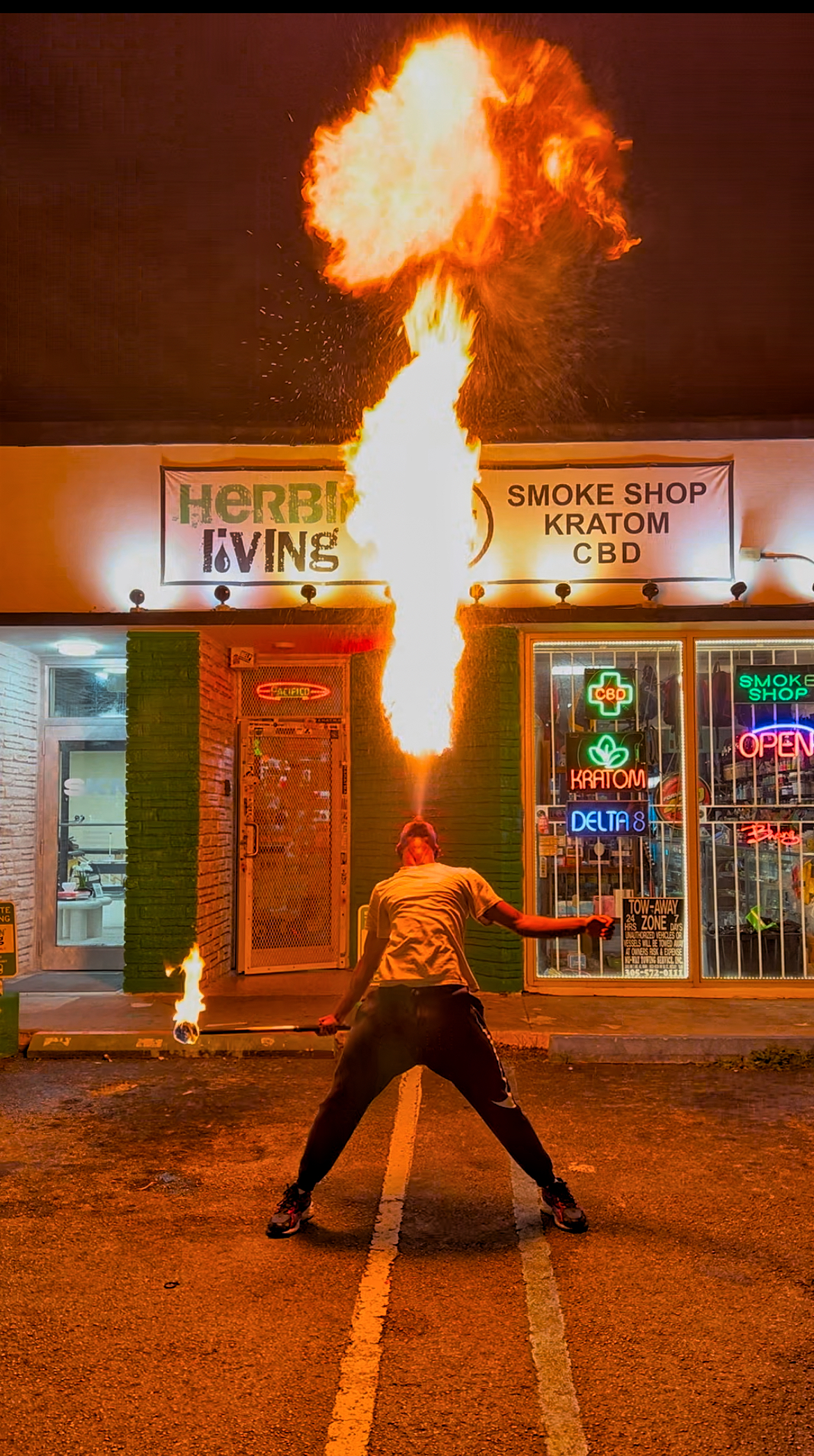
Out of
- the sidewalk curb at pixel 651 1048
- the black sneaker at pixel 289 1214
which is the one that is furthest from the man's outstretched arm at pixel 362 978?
the sidewalk curb at pixel 651 1048

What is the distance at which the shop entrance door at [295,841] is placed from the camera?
11.8 m

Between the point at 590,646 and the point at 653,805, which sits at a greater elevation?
the point at 590,646

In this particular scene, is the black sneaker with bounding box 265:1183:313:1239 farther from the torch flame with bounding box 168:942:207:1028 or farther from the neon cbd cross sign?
the neon cbd cross sign

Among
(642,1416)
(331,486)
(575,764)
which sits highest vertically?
(331,486)

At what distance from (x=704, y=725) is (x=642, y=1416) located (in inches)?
311

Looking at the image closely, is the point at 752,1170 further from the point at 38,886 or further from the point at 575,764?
the point at 38,886

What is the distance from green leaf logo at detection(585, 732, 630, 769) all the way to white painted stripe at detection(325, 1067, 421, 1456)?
507 cm

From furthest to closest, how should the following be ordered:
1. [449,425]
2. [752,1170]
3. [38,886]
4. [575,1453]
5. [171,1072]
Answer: [38,886], [449,425], [171,1072], [752,1170], [575,1453]

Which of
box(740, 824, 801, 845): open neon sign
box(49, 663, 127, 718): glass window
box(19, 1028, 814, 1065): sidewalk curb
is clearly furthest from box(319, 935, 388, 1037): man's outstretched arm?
box(49, 663, 127, 718): glass window

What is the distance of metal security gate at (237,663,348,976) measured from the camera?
11.8 metres

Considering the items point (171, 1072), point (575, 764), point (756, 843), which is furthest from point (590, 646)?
point (171, 1072)

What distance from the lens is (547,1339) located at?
151 inches

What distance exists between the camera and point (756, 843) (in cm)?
1065

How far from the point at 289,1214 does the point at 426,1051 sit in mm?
961
